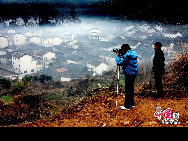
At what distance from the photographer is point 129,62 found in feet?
11.9

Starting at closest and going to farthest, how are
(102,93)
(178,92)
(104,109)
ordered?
(104,109) → (178,92) → (102,93)

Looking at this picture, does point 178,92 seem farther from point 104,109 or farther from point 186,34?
point 186,34

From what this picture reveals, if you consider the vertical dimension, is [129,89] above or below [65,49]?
below

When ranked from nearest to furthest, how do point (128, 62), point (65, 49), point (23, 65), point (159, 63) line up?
1. point (128, 62)
2. point (159, 63)
3. point (23, 65)
4. point (65, 49)

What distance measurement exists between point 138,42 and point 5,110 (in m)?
18.7

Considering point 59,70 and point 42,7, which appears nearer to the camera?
point 42,7

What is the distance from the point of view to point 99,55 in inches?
938

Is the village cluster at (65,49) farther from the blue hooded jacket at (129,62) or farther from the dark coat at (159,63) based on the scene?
the blue hooded jacket at (129,62)

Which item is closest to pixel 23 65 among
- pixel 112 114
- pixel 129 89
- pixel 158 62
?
pixel 112 114

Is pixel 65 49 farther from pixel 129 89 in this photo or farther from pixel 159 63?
pixel 129 89

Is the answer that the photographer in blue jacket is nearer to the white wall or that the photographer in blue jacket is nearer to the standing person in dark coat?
the standing person in dark coat

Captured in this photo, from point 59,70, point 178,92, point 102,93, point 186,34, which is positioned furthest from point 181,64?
point 59,70

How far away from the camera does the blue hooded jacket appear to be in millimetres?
3568
